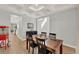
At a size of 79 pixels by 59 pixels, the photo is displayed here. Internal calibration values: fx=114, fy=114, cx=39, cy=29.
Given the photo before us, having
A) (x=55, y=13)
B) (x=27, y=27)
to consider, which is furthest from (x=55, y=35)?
(x=27, y=27)

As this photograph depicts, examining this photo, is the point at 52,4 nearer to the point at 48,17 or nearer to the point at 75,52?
the point at 48,17

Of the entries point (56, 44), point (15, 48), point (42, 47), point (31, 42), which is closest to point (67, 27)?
point (56, 44)

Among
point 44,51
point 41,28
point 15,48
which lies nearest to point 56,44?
point 44,51

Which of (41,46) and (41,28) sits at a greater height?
(41,28)

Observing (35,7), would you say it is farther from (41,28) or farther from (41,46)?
(41,46)

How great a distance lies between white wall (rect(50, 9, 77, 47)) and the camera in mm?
1610

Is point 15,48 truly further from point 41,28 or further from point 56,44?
point 56,44

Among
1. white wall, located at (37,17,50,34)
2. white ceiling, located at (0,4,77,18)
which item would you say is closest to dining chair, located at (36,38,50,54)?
white wall, located at (37,17,50,34)

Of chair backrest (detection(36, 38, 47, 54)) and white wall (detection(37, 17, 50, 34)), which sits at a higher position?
white wall (detection(37, 17, 50, 34))

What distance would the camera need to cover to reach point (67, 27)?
1.62m

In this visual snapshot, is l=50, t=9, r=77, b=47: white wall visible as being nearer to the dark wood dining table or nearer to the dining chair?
the dark wood dining table

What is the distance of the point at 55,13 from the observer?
1670mm

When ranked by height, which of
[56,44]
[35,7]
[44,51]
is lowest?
→ [44,51]

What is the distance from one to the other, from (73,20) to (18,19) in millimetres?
797
